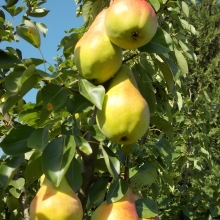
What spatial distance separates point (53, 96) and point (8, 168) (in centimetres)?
21

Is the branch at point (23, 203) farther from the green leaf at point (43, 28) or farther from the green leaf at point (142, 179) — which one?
the green leaf at point (43, 28)

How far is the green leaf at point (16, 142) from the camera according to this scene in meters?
0.90

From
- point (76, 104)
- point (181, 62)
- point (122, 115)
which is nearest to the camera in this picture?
point (122, 115)

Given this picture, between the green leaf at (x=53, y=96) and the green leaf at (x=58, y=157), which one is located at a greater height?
the green leaf at (x=53, y=96)

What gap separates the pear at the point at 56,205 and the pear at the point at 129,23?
0.33 metres

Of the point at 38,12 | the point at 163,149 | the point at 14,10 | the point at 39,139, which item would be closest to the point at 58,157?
the point at 39,139

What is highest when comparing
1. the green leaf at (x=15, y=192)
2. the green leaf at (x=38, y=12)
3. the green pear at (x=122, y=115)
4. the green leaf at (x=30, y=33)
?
the green leaf at (x=30, y=33)

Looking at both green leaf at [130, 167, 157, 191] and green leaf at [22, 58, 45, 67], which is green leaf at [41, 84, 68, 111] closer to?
green leaf at [22, 58, 45, 67]

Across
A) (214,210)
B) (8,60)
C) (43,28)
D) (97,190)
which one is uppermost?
(8,60)

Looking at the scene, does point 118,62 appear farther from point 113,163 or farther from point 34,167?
point 34,167

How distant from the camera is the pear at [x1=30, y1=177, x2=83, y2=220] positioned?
32.3 inches

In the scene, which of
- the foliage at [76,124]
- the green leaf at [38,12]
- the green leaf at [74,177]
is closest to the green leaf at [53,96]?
the foliage at [76,124]

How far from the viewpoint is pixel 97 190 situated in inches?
39.8

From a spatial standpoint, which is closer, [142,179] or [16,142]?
[16,142]
